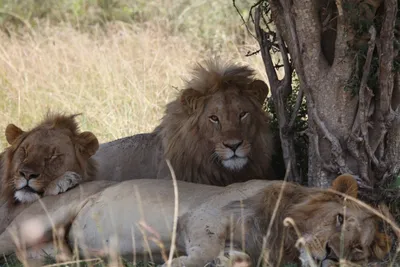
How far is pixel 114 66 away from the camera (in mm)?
10211

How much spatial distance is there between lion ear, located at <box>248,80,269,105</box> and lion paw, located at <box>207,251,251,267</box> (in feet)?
5.89

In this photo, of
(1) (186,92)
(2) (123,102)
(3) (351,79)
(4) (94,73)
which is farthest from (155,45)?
(3) (351,79)

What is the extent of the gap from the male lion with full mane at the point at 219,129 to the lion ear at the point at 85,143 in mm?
651

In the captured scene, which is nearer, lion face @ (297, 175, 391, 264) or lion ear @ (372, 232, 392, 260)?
lion face @ (297, 175, 391, 264)

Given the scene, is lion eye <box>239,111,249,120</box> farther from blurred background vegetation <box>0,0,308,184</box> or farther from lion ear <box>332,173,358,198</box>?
lion ear <box>332,173,358,198</box>

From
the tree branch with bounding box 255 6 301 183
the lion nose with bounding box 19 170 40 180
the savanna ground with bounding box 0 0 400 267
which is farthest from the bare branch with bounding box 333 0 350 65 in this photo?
the savanna ground with bounding box 0 0 400 267

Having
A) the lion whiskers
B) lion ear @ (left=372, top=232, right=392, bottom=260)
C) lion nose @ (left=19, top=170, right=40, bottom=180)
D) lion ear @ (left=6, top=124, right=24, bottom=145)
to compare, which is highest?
lion ear @ (left=6, top=124, right=24, bottom=145)

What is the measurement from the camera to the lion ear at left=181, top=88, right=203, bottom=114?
581 cm

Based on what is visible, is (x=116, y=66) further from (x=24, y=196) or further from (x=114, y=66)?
(x=24, y=196)

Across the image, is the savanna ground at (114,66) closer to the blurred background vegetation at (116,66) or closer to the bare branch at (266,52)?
the blurred background vegetation at (116,66)

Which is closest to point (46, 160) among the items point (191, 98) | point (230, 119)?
point (191, 98)

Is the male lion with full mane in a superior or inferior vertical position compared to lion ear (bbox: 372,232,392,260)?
superior

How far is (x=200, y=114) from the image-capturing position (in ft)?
19.0

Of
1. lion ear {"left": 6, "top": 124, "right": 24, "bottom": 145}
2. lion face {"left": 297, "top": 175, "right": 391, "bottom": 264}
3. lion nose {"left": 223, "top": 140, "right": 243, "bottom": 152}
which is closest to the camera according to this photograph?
lion face {"left": 297, "top": 175, "right": 391, "bottom": 264}
